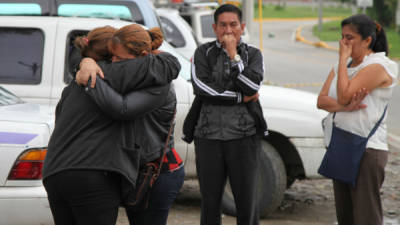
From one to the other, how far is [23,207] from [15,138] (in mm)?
440

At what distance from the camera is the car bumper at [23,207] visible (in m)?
4.85

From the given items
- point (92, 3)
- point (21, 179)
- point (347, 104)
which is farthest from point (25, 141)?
point (92, 3)

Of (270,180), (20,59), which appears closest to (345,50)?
(270,180)

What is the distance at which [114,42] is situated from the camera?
11.5ft

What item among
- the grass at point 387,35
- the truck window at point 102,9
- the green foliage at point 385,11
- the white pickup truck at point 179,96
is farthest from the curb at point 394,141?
the green foliage at point 385,11

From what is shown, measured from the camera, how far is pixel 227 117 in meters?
4.81

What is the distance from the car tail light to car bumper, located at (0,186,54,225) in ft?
0.25

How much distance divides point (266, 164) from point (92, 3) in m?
3.13

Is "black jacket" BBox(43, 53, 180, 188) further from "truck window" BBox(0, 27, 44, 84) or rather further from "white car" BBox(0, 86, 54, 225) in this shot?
"truck window" BBox(0, 27, 44, 84)

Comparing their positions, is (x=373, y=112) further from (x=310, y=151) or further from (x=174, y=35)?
(x=174, y=35)

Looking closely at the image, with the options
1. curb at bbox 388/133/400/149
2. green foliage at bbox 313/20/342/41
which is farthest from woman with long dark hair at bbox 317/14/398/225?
green foliage at bbox 313/20/342/41

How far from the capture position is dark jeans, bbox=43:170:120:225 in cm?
337

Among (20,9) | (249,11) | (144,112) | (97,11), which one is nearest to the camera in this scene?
(144,112)

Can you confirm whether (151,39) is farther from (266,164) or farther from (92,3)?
(92,3)
